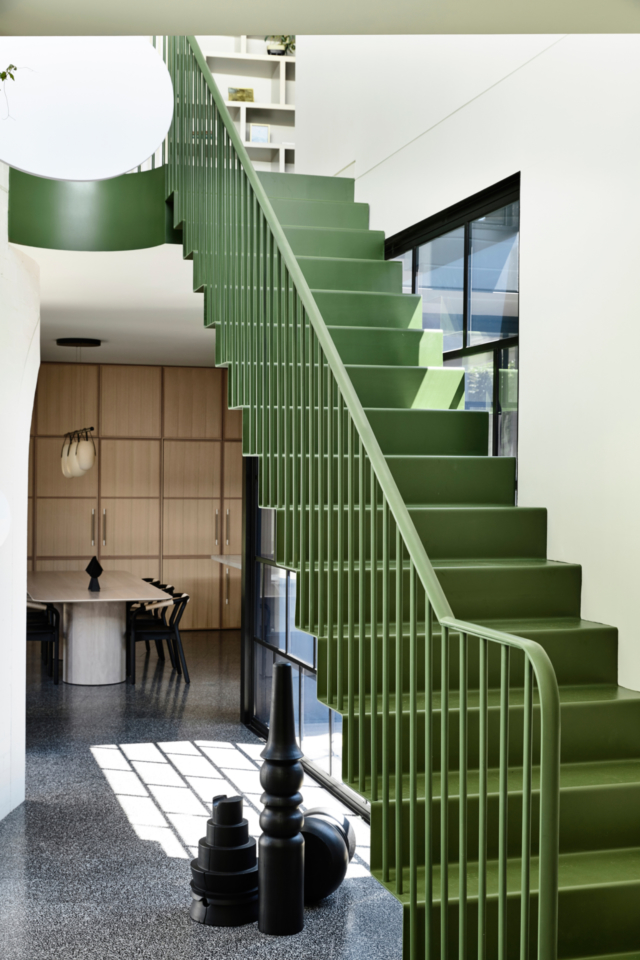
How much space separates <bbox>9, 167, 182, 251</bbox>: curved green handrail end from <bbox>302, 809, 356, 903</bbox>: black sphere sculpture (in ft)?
11.1

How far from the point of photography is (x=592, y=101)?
3.84m

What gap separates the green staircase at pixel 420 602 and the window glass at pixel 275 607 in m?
2.28

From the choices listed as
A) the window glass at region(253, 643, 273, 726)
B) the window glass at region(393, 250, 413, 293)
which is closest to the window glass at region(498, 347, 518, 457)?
the window glass at region(393, 250, 413, 293)

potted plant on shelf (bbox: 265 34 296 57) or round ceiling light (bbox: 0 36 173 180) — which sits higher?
potted plant on shelf (bbox: 265 34 296 57)

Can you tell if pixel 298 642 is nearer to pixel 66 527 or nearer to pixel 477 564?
pixel 477 564

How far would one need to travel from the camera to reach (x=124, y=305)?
7.39m

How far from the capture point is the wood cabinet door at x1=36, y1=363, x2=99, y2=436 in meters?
11.1

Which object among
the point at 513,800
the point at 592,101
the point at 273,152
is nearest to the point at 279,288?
the point at 592,101

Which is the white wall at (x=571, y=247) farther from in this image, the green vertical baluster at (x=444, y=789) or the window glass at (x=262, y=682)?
the window glass at (x=262, y=682)

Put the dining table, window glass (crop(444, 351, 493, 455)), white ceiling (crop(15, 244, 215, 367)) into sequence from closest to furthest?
window glass (crop(444, 351, 493, 455)) → white ceiling (crop(15, 244, 215, 367)) → the dining table

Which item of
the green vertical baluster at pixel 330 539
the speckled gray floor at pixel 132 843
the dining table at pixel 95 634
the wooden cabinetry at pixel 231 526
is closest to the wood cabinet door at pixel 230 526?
the wooden cabinetry at pixel 231 526

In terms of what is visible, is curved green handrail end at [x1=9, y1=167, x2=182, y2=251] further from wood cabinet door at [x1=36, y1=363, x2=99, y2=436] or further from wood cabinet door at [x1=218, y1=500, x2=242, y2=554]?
wood cabinet door at [x1=218, y1=500, x2=242, y2=554]

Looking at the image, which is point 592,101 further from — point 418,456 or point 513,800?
point 513,800

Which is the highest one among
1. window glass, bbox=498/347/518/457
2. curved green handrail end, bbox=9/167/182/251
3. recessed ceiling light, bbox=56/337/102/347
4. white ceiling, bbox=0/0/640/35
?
curved green handrail end, bbox=9/167/182/251
